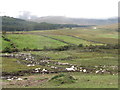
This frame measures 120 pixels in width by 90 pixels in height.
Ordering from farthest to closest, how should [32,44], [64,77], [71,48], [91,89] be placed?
[32,44]
[71,48]
[64,77]
[91,89]

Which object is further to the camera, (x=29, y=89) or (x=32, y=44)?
(x=32, y=44)

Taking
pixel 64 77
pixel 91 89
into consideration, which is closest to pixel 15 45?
pixel 64 77

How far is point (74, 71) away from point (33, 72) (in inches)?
295

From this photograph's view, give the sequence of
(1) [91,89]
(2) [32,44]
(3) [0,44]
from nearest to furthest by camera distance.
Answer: (1) [91,89], (3) [0,44], (2) [32,44]

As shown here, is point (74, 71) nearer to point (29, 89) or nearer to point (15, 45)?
point (29, 89)

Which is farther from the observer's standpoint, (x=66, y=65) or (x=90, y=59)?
(x=90, y=59)

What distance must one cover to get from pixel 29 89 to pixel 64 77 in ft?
20.8

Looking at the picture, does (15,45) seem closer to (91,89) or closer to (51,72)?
(51,72)

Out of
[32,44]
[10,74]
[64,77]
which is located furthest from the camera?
[32,44]

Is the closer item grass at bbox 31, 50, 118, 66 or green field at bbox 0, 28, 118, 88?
green field at bbox 0, 28, 118, 88

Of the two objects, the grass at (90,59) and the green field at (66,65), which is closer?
the green field at (66,65)

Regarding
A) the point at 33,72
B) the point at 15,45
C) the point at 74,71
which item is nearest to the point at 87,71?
the point at 74,71

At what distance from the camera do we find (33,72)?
3997cm

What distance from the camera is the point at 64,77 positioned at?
30.3 m
